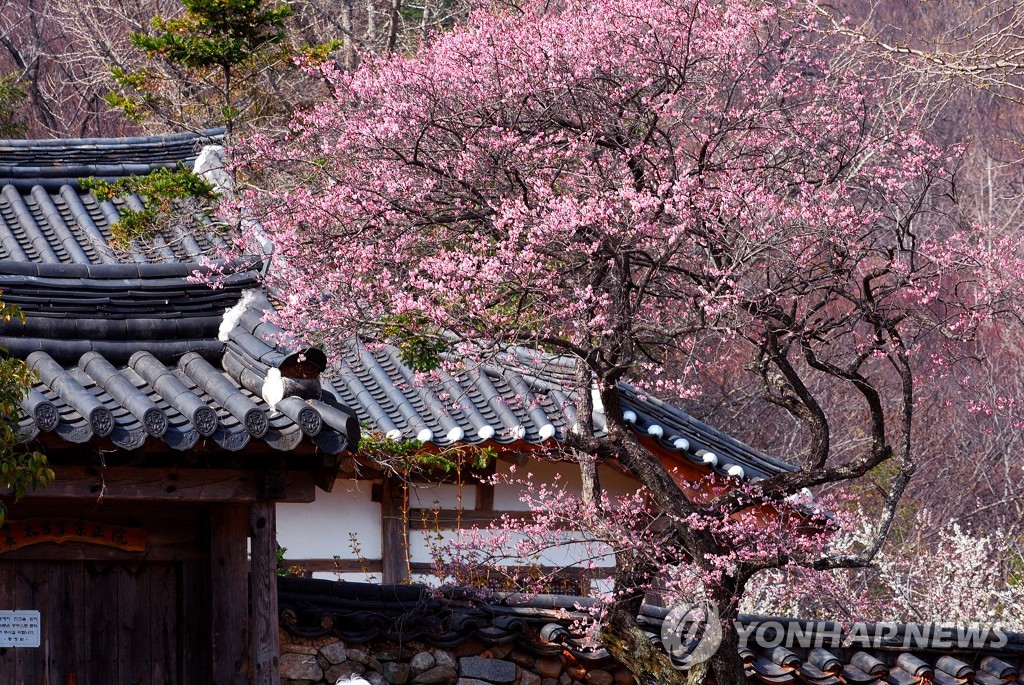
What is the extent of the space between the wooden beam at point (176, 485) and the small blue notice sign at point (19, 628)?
1.97 feet

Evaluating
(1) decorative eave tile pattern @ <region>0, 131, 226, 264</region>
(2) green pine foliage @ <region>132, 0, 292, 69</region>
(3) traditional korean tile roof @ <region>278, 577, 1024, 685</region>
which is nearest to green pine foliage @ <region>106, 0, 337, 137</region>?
(2) green pine foliage @ <region>132, 0, 292, 69</region>

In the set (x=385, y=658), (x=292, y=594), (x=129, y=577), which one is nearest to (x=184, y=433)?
(x=129, y=577)

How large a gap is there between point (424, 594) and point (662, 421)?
415cm

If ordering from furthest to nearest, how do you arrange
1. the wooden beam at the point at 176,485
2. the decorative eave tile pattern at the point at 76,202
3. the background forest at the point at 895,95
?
the background forest at the point at 895,95 → the decorative eave tile pattern at the point at 76,202 → the wooden beam at the point at 176,485

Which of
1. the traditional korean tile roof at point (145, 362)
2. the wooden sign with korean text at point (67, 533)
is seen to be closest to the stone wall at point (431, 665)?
the wooden sign with korean text at point (67, 533)

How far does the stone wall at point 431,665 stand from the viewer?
668 cm

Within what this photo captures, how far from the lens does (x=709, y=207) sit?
7480mm

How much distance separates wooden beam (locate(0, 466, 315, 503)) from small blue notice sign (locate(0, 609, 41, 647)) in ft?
1.97


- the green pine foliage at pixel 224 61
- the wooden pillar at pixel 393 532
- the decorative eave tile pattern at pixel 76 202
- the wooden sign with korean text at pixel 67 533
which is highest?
the green pine foliage at pixel 224 61

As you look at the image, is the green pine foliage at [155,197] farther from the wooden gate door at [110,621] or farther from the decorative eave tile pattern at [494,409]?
the wooden gate door at [110,621]

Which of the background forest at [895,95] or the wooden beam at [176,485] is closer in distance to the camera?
the wooden beam at [176,485]

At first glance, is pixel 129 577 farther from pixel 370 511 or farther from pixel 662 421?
pixel 662 421

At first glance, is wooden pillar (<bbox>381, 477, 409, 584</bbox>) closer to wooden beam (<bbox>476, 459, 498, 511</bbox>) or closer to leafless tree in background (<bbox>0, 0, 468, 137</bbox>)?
wooden beam (<bbox>476, 459, 498, 511</bbox>)

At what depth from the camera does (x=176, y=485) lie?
5656mm
